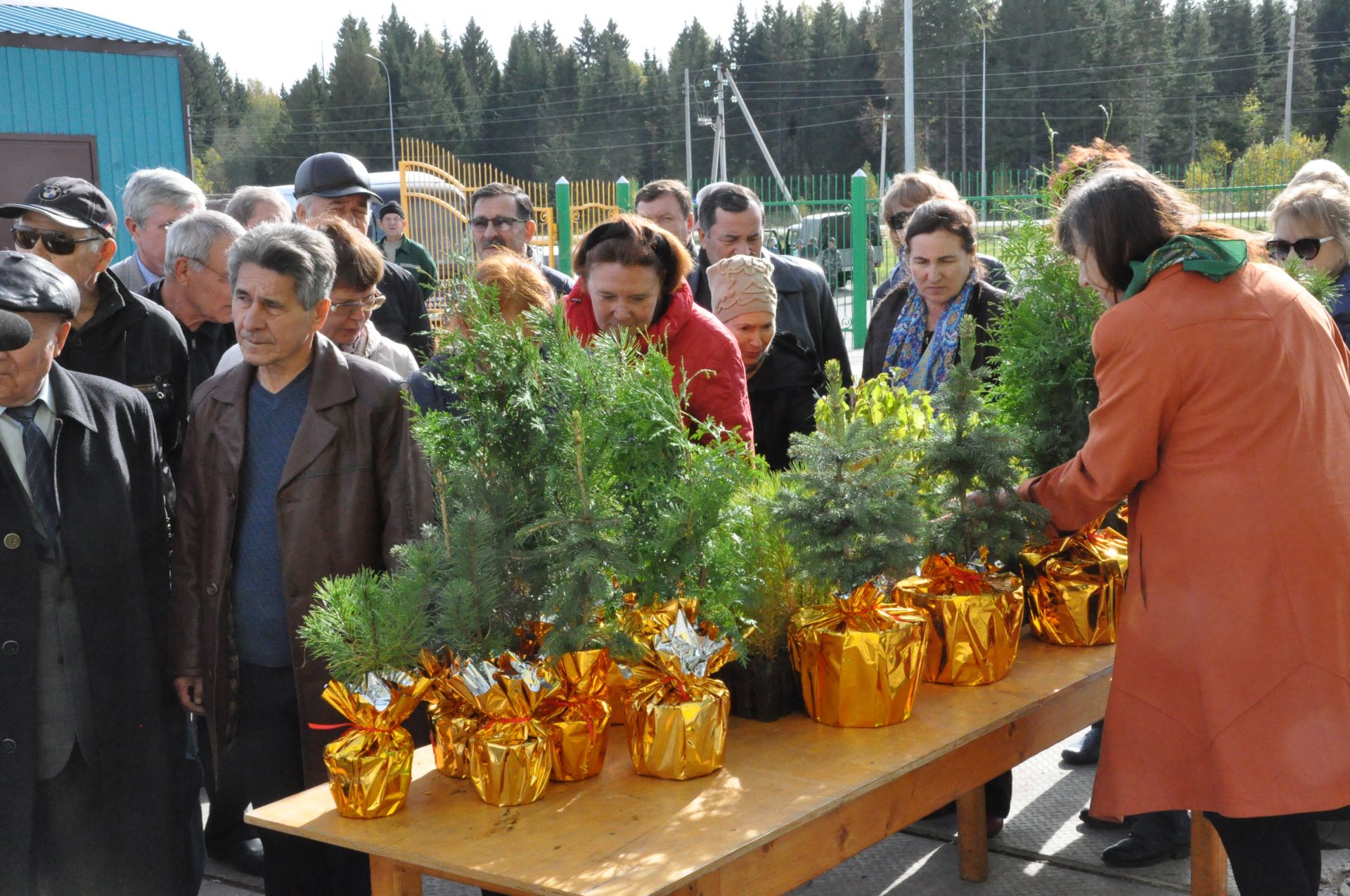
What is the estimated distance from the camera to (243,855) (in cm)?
338

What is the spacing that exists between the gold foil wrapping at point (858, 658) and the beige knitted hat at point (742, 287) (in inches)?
59.2

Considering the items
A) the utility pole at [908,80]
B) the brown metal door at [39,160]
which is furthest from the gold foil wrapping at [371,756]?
the utility pole at [908,80]

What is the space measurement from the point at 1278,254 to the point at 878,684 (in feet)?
8.48

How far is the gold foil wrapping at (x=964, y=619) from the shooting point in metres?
2.32

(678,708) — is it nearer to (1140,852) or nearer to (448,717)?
(448,717)

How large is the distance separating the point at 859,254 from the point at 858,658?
11622 mm

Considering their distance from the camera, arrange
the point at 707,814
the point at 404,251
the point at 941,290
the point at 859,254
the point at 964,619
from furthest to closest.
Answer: the point at 859,254
the point at 404,251
the point at 941,290
the point at 964,619
the point at 707,814

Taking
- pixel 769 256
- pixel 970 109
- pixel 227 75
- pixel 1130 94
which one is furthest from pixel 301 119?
pixel 769 256

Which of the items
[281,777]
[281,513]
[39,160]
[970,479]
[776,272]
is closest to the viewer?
[970,479]

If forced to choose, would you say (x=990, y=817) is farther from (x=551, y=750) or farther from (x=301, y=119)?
(x=301, y=119)

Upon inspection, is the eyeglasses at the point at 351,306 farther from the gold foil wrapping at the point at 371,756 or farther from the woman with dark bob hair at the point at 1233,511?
the woman with dark bob hair at the point at 1233,511

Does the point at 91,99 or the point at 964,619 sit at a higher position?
the point at 91,99

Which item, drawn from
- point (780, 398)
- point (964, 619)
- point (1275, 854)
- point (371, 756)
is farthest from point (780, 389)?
point (371, 756)

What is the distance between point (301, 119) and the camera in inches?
2537
